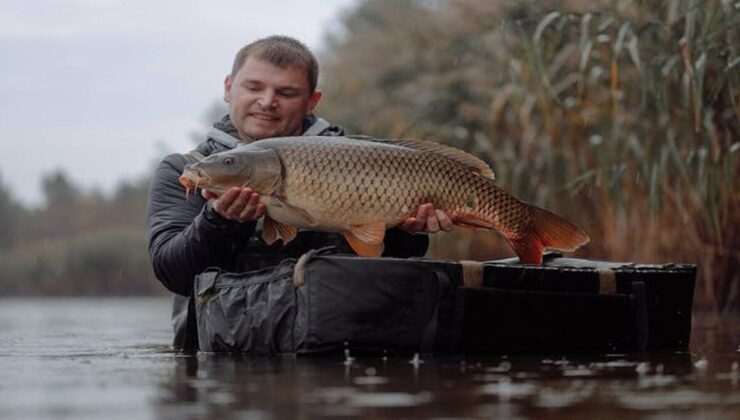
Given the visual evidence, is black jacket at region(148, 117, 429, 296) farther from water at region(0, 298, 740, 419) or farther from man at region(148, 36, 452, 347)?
water at region(0, 298, 740, 419)

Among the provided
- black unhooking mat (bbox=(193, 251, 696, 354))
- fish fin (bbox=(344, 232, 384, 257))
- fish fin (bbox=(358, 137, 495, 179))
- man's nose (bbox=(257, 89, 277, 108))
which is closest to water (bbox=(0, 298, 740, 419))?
black unhooking mat (bbox=(193, 251, 696, 354))

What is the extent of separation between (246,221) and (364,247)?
383 millimetres

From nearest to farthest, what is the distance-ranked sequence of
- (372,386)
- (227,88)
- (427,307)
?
(372,386) < (427,307) < (227,88)

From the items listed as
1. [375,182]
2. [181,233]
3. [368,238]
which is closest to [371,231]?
[368,238]

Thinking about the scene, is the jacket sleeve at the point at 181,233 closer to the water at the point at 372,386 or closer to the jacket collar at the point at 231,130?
the jacket collar at the point at 231,130

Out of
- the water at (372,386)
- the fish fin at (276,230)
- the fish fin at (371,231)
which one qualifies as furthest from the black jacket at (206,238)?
the fish fin at (371,231)

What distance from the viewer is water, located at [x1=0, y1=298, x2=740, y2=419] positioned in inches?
103

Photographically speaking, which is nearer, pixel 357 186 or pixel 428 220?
pixel 357 186

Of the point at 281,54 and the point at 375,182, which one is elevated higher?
the point at 281,54

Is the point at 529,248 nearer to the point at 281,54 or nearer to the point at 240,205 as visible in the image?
the point at 240,205

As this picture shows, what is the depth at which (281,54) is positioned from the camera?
485 cm

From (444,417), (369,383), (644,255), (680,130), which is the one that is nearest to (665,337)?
(369,383)

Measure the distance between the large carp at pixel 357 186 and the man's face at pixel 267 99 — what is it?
60cm

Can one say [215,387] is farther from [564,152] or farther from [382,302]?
[564,152]
